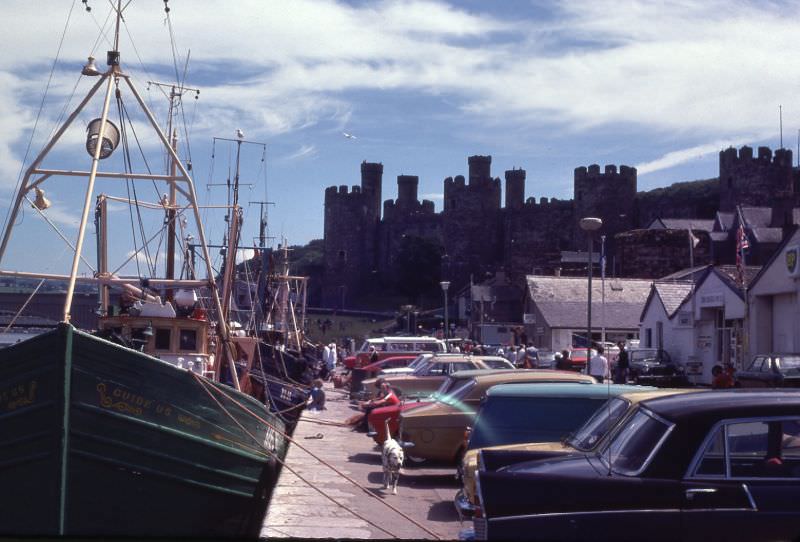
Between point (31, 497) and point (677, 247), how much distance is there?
51213 mm

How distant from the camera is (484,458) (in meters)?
7.34

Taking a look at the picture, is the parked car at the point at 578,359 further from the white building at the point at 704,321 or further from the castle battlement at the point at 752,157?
the castle battlement at the point at 752,157

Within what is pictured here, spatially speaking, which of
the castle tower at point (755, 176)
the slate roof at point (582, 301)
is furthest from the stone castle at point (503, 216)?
the slate roof at point (582, 301)

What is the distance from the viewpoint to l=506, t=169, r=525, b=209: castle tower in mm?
91188

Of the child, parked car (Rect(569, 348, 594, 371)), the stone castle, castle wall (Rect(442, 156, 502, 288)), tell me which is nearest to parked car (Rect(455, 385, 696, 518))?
the child

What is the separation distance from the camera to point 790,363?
913 inches

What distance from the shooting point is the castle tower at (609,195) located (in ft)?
269

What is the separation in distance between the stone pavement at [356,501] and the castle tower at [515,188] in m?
76.0

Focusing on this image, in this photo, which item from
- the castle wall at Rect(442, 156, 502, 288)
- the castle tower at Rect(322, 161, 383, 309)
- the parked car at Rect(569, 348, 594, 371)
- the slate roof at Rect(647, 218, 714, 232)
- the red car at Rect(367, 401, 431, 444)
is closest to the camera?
the red car at Rect(367, 401, 431, 444)

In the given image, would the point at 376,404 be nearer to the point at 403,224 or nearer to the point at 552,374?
the point at 552,374

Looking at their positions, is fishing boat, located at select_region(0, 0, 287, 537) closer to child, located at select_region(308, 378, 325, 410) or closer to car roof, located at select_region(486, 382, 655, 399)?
car roof, located at select_region(486, 382, 655, 399)

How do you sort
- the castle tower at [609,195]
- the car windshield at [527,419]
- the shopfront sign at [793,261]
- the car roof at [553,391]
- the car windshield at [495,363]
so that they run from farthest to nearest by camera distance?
1. the castle tower at [609,195]
2. the shopfront sign at [793,261]
3. the car windshield at [495,363]
4. the car roof at [553,391]
5. the car windshield at [527,419]

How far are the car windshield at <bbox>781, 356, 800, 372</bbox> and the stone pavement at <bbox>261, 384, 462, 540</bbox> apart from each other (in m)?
11.4

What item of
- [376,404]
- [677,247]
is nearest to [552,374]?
[376,404]
